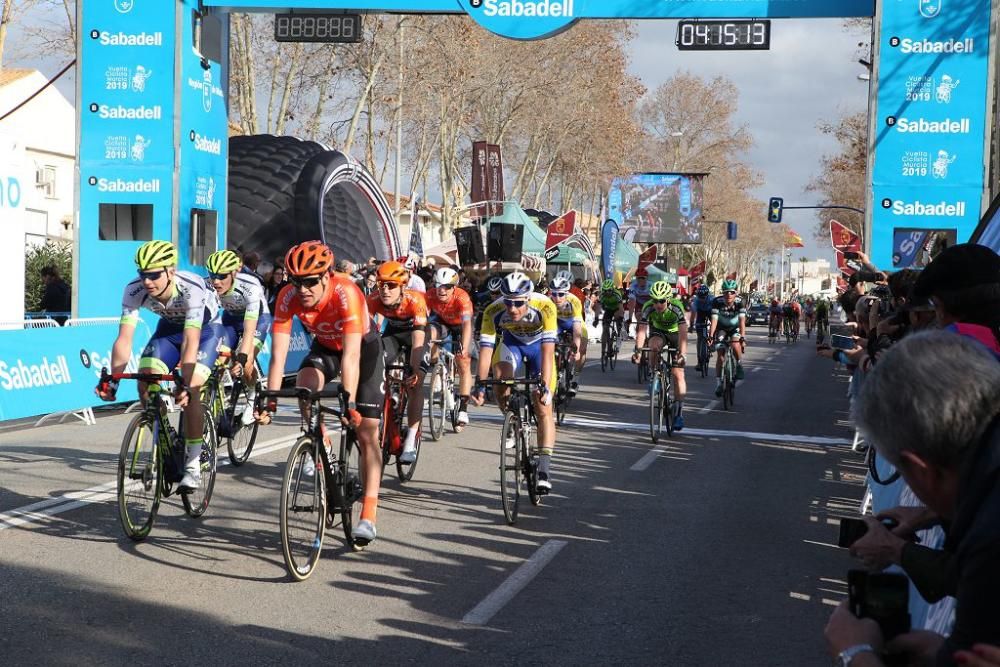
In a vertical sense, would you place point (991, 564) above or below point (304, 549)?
Answer: above

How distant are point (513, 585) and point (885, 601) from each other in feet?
15.5

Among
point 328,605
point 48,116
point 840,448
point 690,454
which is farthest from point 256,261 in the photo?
point 48,116

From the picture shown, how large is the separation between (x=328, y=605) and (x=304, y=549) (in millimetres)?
656

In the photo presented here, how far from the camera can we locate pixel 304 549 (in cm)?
688

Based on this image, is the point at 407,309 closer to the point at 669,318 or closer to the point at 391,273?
the point at 391,273

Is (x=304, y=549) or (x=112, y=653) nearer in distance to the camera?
(x=112, y=653)

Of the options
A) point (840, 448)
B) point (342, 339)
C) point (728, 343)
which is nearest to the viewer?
point (342, 339)

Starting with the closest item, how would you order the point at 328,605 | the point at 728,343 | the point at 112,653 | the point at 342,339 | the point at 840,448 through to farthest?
1. the point at 112,653
2. the point at 328,605
3. the point at 342,339
4. the point at 840,448
5. the point at 728,343

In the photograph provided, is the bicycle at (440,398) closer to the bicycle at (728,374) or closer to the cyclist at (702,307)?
the bicycle at (728,374)

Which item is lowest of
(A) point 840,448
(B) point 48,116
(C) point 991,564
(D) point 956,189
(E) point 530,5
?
(A) point 840,448

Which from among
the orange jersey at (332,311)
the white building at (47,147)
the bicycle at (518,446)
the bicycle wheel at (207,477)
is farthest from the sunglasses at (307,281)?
the white building at (47,147)

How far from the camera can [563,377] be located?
16.1 meters

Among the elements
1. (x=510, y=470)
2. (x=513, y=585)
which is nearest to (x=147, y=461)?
(x=513, y=585)

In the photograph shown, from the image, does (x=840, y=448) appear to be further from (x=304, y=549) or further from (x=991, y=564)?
(x=991, y=564)
